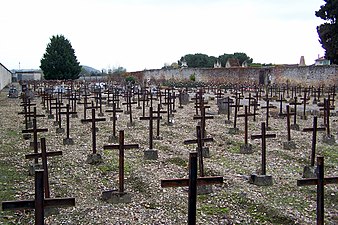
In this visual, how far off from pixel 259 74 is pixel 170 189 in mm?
36638

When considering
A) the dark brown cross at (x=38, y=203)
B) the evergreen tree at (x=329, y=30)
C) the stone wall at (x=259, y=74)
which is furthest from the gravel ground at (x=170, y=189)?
the stone wall at (x=259, y=74)

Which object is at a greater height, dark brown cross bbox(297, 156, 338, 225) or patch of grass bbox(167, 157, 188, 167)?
dark brown cross bbox(297, 156, 338, 225)

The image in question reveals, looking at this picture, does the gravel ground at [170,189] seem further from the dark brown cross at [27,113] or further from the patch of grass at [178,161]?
the dark brown cross at [27,113]

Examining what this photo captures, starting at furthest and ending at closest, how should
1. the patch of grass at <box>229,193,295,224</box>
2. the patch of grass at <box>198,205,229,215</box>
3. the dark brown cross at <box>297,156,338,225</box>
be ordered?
1. the patch of grass at <box>198,205,229,215</box>
2. the patch of grass at <box>229,193,295,224</box>
3. the dark brown cross at <box>297,156,338,225</box>

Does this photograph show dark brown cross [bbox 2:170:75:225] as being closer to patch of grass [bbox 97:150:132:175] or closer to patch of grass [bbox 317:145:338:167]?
patch of grass [bbox 97:150:132:175]

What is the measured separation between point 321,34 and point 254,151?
21067mm

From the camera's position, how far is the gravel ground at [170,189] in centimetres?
572

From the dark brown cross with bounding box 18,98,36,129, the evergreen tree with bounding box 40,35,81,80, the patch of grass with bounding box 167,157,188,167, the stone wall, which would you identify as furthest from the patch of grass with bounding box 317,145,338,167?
the evergreen tree with bounding box 40,35,81,80

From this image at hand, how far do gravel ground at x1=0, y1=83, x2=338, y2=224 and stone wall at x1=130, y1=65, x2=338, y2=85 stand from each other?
927 inches

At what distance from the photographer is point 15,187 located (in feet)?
22.6

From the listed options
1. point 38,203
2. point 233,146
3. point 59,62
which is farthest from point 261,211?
point 59,62

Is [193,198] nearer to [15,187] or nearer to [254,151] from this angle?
[15,187]

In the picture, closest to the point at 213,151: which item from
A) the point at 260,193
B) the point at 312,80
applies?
the point at 260,193

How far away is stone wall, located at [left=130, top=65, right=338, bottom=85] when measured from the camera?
3388 centimetres
